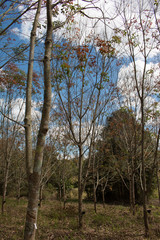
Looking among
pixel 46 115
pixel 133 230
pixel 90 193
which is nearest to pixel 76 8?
pixel 46 115

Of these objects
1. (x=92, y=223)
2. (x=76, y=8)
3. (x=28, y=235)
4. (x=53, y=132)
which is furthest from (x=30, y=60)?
(x=53, y=132)

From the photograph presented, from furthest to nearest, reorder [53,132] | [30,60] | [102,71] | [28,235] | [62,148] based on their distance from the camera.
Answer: [62,148] → [53,132] → [102,71] → [30,60] → [28,235]

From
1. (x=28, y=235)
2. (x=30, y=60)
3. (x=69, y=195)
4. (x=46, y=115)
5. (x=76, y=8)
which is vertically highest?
(x=76, y=8)

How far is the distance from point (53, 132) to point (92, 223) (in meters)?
5.19

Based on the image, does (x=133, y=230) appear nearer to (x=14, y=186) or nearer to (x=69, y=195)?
(x=69, y=195)

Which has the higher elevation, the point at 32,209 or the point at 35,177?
the point at 35,177

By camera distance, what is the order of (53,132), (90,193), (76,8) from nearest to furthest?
(76,8) < (53,132) < (90,193)

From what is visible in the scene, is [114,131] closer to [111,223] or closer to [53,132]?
[53,132]

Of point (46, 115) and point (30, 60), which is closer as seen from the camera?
point (46, 115)

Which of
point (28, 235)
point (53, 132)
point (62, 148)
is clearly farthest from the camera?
point (62, 148)

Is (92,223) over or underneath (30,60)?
underneath

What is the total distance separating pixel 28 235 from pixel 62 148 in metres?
10.2

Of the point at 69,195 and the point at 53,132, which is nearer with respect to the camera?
the point at 53,132

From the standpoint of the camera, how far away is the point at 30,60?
108 inches
